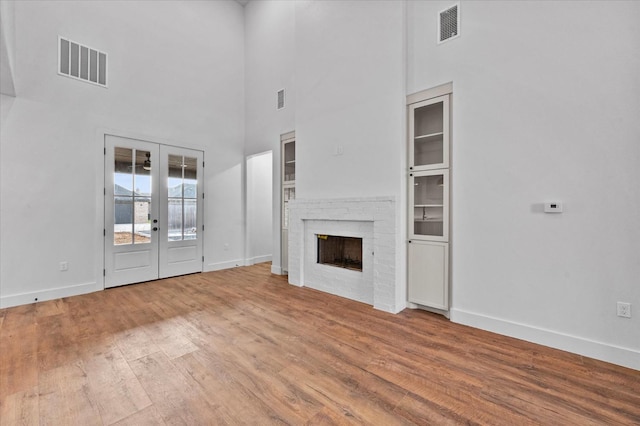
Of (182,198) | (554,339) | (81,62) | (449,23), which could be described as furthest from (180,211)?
(554,339)

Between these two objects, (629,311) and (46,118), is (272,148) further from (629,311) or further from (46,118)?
(629,311)

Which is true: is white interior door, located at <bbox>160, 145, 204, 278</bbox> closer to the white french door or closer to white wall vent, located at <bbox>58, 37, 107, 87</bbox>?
the white french door

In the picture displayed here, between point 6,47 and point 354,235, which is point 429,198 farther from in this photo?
point 6,47

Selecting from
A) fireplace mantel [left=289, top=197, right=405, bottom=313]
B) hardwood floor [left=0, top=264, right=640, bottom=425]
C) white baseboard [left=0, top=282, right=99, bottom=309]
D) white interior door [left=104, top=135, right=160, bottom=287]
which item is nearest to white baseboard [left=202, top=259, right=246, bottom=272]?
white interior door [left=104, top=135, right=160, bottom=287]

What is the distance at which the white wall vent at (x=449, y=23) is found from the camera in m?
3.19

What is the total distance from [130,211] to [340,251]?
12.2 feet

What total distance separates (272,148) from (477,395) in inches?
200

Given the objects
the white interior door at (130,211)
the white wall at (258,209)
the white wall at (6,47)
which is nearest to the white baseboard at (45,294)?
the white interior door at (130,211)

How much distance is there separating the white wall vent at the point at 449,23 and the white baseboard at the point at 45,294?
6143 millimetres

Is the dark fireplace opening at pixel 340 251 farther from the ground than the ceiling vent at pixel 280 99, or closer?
closer

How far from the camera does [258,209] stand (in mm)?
6828

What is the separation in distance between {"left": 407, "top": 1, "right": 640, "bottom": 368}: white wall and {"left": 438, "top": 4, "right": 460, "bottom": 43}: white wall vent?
8 centimetres

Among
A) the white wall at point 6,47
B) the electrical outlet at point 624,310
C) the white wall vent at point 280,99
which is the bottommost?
the electrical outlet at point 624,310

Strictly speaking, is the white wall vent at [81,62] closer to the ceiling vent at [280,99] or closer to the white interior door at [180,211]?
the white interior door at [180,211]
